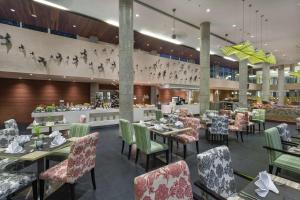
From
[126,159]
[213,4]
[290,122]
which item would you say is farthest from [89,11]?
[290,122]

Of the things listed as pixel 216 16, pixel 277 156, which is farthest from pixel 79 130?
pixel 216 16

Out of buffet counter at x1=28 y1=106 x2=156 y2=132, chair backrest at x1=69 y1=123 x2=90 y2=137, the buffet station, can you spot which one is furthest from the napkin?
buffet counter at x1=28 y1=106 x2=156 y2=132

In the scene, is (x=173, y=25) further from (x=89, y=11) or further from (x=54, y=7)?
(x=54, y=7)

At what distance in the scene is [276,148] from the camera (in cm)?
284

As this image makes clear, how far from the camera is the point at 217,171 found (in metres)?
1.74

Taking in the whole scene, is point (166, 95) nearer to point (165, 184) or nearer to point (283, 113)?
point (283, 113)

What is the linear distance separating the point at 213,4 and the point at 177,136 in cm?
541

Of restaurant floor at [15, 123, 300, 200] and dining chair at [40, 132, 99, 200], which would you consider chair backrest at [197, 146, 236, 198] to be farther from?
dining chair at [40, 132, 99, 200]

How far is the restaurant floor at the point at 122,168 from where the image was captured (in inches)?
106

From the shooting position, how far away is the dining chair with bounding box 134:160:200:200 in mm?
1213

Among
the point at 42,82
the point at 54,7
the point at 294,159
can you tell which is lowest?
the point at 294,159

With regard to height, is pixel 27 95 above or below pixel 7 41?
below

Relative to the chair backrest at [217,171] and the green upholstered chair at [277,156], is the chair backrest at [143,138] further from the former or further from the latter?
the green upholstered chair at [277,156]

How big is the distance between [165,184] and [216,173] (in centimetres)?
68
